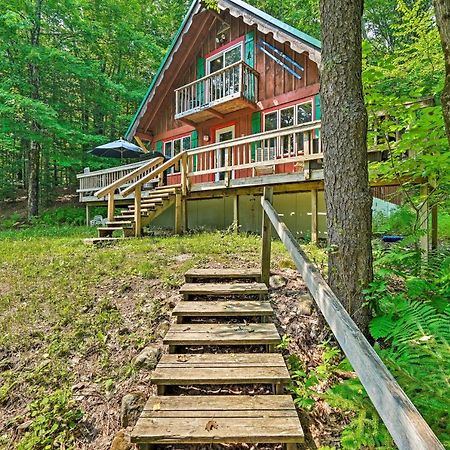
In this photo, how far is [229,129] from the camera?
454 inches

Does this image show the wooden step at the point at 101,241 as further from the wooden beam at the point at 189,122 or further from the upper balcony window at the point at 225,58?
the upper balcony window at the point at 225,58

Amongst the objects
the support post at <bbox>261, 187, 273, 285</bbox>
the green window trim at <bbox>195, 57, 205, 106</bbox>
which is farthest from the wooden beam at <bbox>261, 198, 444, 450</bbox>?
the green window trim at <bbox>195, 57, 205, 106</bbox>

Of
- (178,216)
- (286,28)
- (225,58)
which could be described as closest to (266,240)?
(178,216)

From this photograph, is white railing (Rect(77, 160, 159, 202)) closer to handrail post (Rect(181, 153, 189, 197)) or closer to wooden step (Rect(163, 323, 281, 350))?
handrail post (Rect(181, 153, 189, 197))

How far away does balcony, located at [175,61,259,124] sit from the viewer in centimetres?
1010

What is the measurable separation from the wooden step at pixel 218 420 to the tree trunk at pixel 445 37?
71.3 inches

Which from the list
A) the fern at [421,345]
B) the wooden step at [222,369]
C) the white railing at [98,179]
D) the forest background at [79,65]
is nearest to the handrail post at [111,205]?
the white railing at [98,179]

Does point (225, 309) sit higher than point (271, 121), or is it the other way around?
point (271, 121)

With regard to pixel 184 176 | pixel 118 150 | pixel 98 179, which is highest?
pixel 118 150

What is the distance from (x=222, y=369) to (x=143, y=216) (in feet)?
20.3

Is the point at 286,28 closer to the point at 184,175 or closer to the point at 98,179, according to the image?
the point at 184,175

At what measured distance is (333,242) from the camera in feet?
8.09

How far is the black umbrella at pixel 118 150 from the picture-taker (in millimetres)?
11359

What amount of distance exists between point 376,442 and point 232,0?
457 inches
